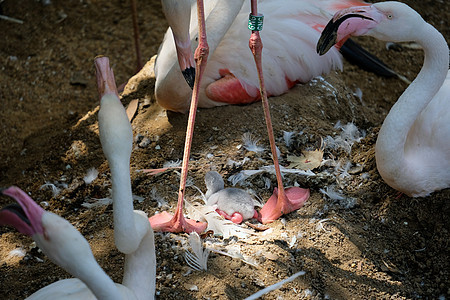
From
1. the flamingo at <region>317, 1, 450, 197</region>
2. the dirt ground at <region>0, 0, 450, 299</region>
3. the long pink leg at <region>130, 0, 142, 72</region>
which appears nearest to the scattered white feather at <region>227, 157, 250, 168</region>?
the dirt ground at <region>0, 0, 450, 299</region>

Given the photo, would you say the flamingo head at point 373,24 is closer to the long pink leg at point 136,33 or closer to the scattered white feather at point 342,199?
the scattered white feather at point 342,199

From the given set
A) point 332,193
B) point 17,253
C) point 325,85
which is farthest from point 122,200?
point 325,85

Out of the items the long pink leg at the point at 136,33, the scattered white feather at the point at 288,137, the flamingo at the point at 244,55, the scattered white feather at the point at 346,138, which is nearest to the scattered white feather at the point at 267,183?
the scattered white feather at the point at 288,137

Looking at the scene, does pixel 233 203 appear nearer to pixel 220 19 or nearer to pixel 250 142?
pixel 250 142

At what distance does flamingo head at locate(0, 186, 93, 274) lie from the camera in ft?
5.57

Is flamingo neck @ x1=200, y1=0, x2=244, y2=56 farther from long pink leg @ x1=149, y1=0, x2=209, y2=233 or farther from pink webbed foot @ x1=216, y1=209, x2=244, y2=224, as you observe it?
pink webbed foot @ x1=216, y1=209, x2=244, y2=224

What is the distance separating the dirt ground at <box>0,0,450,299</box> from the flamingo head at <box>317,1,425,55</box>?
33.0 inches

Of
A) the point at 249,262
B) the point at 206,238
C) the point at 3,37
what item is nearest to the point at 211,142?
the point at 206,238

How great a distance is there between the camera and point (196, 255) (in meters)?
2.58

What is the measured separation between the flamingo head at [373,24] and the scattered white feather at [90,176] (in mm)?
1597

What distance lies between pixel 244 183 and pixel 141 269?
3.53 feet

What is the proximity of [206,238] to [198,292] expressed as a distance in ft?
1.25

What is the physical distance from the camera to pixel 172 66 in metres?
3.47

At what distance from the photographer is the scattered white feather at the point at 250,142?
3.31m
